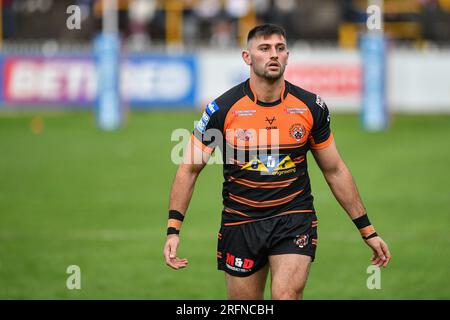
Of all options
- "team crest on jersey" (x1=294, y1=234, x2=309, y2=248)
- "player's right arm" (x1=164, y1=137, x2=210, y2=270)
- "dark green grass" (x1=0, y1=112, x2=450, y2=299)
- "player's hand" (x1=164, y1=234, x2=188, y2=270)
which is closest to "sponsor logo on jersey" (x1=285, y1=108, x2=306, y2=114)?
"player's right arm" (x1=164, y1=137, x2=210, y2=270)

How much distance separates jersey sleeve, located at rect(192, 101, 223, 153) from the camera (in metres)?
6.94

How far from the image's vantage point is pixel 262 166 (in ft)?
22.9

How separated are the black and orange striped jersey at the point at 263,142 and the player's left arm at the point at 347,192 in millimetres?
108

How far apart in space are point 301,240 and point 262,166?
0.59 metres

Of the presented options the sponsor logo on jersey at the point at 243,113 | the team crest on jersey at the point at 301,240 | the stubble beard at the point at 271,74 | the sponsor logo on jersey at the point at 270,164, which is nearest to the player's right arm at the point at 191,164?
the sponsor logo on jersey at the point at 243,113

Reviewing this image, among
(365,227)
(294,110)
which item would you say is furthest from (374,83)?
(294,110)

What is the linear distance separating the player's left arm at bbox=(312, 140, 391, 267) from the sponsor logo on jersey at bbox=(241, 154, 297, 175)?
289 millimetres

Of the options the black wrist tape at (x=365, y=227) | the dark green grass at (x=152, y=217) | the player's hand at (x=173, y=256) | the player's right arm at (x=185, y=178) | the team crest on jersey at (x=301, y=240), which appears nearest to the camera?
the player's hand at (x=173, y=256)

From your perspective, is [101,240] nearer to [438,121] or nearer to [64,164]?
[64,164]

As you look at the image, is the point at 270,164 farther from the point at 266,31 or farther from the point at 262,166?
the point at 266,31

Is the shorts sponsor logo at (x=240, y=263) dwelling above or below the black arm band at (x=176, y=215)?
below

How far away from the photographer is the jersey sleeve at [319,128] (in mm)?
7012

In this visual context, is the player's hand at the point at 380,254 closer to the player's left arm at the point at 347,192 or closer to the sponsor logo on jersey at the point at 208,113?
the player's left arm at the point at 347,192
